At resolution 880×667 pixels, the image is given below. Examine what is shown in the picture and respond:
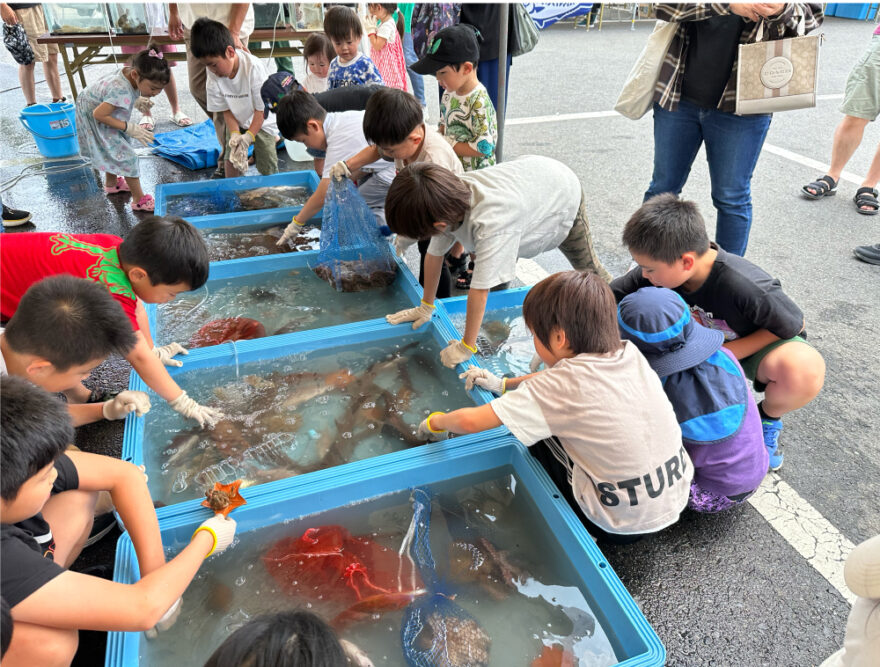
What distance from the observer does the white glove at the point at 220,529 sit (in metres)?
1.59

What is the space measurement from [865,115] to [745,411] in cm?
339

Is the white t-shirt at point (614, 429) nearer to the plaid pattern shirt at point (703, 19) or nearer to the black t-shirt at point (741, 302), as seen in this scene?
the black t-shirt at point (741, 302)

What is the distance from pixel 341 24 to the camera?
378 cm

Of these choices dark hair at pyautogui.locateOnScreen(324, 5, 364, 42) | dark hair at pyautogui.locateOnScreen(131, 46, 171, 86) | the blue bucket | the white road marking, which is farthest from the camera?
the blue bucket

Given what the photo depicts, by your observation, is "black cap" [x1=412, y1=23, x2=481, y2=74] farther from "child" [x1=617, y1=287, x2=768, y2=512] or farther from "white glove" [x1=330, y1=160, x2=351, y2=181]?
"child" [x1=617, y1=287, x2=768, y2=512]

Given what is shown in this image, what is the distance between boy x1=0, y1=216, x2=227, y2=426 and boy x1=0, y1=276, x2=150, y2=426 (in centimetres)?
27

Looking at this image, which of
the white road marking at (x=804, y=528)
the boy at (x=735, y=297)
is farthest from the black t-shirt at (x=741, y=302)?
the white road marking at (x=804, y=528)

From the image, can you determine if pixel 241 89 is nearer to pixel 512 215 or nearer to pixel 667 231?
pixel 512 215

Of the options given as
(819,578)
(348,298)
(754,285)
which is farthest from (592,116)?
(819,578)

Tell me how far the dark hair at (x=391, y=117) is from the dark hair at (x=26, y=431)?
1.72 m

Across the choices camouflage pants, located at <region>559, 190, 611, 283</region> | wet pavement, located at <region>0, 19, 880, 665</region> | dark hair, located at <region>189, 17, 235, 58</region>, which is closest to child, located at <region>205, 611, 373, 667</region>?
wet pavement, located at <region>0, 19, 880, 665</region>

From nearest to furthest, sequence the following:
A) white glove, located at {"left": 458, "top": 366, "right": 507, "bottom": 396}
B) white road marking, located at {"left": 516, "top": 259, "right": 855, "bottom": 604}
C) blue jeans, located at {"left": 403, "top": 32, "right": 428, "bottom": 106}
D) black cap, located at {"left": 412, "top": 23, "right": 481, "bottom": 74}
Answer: white road marking, located at {"left": 516, "top": 259, "right": 855, "bottom": 604}
white glove, located at {"left": 458, "top": 366, "right": 507, "bottom": 396}
black cap, located at {"left": 412, "top": 23, "right": 481, "bottom": 74}
blue jeans, located at {"left": 403, "top": 32, "right": 428, "bottom": 106}

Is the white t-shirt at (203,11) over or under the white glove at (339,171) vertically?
over

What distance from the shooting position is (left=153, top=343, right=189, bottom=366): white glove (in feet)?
7.66
